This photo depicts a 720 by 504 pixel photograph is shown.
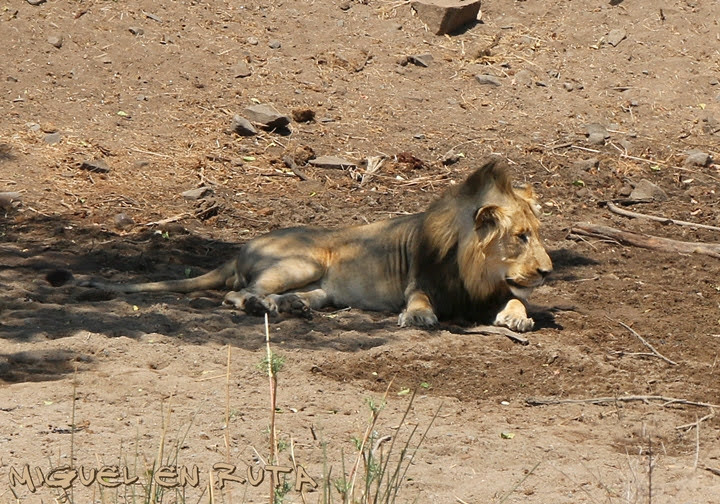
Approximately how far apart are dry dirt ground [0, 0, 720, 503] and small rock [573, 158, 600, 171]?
106mm

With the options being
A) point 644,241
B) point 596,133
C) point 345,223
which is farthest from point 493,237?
point 596,133

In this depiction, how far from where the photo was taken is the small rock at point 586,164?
40.3ft

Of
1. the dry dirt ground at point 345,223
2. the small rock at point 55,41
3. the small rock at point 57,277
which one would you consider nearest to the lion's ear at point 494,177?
the dry dirt ground at point 345,223

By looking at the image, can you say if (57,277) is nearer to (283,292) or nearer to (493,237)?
(283,292)

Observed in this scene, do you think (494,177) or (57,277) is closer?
(494,177)

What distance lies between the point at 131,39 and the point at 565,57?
556 centimetres

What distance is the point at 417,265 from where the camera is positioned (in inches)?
344

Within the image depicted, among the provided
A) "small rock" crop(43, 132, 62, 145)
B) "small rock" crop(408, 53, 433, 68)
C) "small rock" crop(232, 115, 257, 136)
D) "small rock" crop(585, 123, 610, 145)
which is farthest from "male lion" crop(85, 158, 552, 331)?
"small rock" crop(408, 53, 433, 68)

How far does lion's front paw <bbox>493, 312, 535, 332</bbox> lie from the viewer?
8.06 m

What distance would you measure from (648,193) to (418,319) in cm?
441

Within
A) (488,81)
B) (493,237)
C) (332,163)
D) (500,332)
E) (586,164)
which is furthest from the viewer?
(488,81)

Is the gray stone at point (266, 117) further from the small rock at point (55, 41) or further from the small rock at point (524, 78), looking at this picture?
the small rock at point (524, 78)

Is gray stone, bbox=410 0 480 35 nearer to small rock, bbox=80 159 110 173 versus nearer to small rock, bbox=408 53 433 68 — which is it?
small rock, bbox=408 53 433 68

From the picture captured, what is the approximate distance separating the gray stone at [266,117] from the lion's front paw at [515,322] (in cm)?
519
